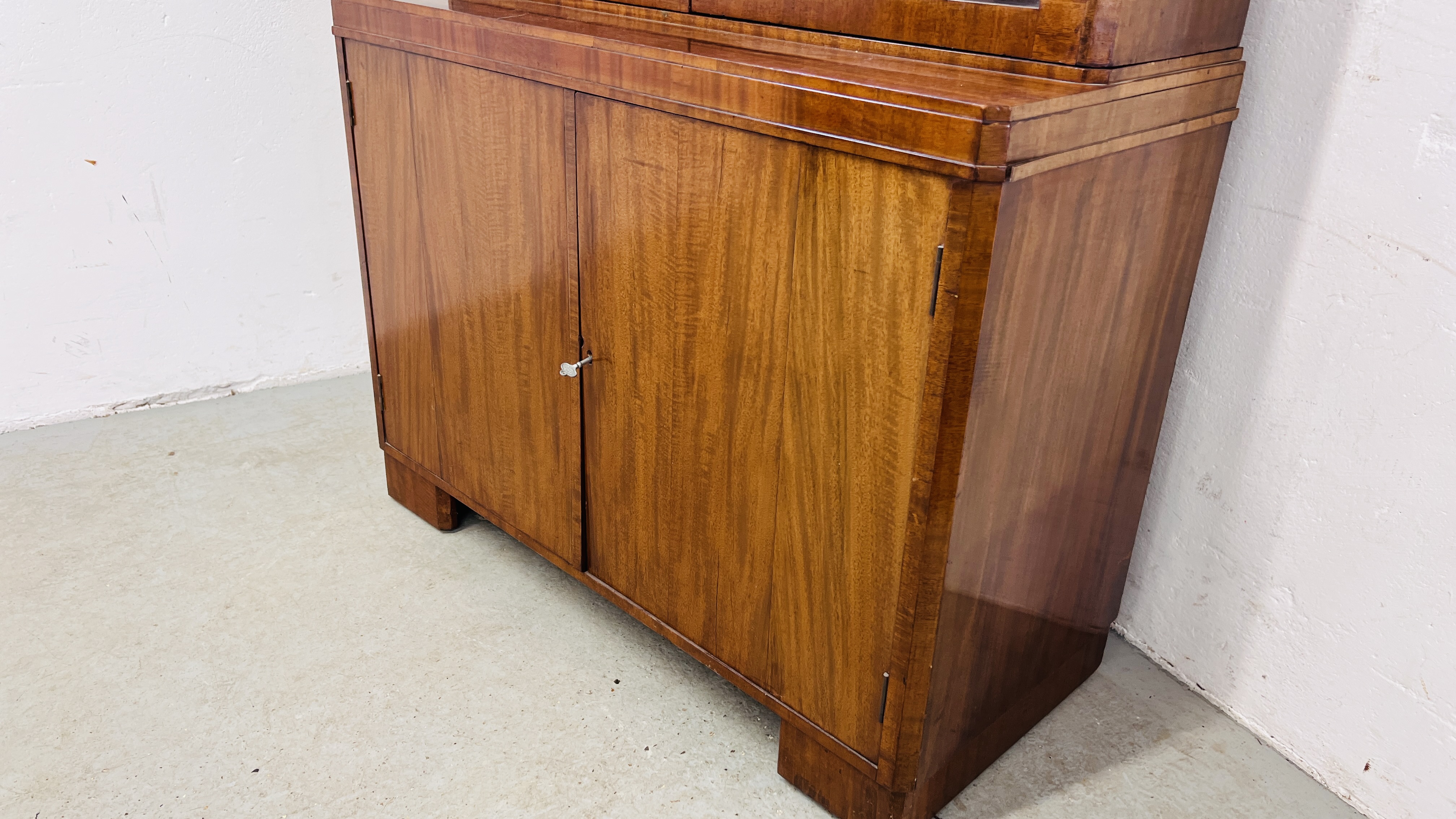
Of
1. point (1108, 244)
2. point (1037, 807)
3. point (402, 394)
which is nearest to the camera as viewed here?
point (1108, 244)

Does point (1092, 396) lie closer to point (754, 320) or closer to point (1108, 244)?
point (1108, 244)

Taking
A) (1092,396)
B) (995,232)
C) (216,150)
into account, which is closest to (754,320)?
(995,232)

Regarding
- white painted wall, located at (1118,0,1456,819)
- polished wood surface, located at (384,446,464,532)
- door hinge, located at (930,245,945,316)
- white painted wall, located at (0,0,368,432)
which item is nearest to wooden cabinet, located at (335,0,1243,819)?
door hinge, located at (930,245,945,316)

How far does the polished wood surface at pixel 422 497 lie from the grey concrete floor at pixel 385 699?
0.10 feet

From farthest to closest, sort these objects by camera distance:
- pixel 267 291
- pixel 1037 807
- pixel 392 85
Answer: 1. pixel 267 291
2. pixel 392 85
3. pixel 1037 807

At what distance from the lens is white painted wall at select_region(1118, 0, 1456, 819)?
1.31 m

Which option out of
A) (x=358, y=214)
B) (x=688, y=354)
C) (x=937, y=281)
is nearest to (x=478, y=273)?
(x=358, y=214)

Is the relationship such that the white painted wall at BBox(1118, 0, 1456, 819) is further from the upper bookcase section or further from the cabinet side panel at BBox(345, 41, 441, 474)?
the cabinet side panel at BBox(345, 41, 441, 474)

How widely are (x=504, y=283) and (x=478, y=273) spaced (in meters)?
0.07

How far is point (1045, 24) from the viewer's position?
1.09m

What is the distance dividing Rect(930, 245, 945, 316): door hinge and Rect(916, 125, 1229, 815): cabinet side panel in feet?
0.17

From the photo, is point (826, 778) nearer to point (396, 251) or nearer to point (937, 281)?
point (937, 281)

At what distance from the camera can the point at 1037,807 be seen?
1.47m

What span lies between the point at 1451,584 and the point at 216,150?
2.63 metres
